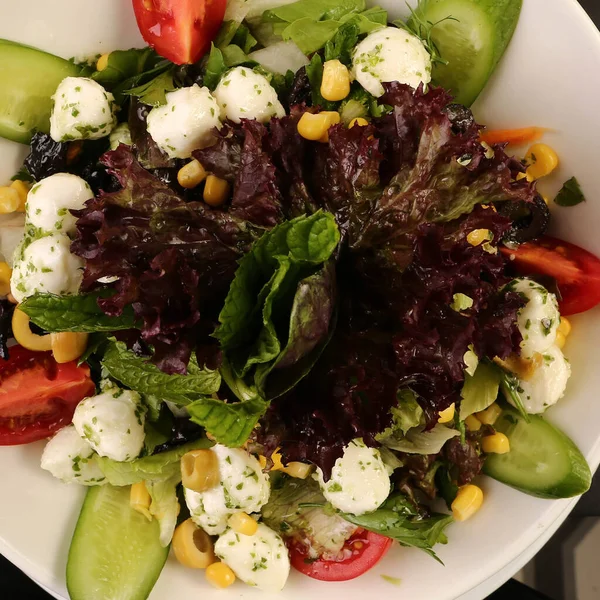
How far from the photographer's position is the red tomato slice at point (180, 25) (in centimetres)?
189

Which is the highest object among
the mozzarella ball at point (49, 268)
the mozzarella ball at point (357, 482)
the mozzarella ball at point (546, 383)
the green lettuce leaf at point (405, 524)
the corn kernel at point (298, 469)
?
the mozzarella ball at point (546, 383)

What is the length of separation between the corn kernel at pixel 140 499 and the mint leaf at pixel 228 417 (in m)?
0.69

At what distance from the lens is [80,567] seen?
6.38 ft

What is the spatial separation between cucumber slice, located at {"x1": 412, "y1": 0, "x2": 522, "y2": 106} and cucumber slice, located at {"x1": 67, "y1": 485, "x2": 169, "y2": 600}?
5.71 ft

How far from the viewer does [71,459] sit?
1.99 m

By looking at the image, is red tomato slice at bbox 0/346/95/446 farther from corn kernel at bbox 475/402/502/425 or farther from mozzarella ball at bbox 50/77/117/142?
corn kernel at bbox 475/402/502/425

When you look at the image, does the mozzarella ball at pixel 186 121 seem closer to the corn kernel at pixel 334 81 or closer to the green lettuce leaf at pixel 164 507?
the corn kernel at pixel 334 81

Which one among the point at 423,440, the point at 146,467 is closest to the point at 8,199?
the point at 146,467

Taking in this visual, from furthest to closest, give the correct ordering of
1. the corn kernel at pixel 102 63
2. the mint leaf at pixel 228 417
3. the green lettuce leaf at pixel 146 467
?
1. the corn kernel at pixel 102 63
2. the green lettuce leaf at pixel 146 467
3. the mint leaf at pixel 228 417

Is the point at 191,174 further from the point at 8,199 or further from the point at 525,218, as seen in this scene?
the point at 525,218

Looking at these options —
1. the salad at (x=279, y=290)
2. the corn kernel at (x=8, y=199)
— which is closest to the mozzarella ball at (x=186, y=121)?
the salad at (x=279, y=290)

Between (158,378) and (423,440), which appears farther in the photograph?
(423,440)

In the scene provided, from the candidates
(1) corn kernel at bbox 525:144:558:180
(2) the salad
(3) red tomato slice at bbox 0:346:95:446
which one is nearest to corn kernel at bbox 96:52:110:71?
(2) the salad

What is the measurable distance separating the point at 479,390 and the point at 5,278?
5.21 ft
